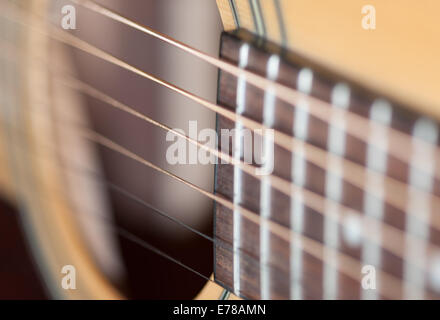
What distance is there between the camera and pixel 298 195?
1.08 feet

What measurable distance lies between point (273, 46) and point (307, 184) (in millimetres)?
83

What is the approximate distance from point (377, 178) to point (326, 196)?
0.03 metres

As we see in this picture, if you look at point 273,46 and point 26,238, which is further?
point 26,238

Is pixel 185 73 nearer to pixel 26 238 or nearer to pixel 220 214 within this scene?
pixel 220 214

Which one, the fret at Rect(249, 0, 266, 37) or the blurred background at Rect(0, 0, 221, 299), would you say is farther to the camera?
the blurred background at Rect(0, 0, 221, 299)

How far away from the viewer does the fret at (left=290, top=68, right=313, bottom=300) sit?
0.30m

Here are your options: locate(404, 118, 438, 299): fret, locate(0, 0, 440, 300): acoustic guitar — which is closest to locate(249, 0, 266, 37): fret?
locate(0, 0, 440, 300): acoustic guitar

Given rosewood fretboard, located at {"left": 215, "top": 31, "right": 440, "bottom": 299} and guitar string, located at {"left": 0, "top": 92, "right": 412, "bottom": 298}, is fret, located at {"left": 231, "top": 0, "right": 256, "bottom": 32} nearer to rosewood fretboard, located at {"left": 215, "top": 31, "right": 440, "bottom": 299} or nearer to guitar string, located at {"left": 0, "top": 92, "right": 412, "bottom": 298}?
rosewood fretboard, located at {"left": 215, "top": 31, "right": 440, "bottom": 299}

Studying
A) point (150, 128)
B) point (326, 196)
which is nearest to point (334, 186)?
point (326, 196)

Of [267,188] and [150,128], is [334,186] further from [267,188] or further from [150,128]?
[150,128]

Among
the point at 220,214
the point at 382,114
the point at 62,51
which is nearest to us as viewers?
the point at 382,114

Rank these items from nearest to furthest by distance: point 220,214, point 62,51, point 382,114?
point 382,114 < point 220,214 < point 62,51

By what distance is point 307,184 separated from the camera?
0.32 m
